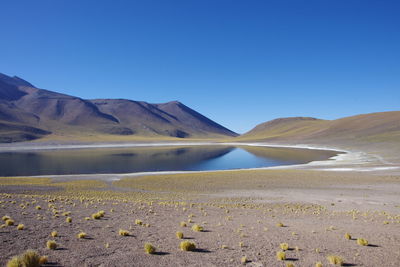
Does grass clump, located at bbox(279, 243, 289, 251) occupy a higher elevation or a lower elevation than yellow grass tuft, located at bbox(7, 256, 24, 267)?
lower

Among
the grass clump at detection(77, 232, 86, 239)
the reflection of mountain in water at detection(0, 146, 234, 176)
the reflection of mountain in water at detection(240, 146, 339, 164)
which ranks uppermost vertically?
the reflection of mountain in water at detection(240, 146, 339, 164)

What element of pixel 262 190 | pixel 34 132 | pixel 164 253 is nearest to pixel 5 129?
pixel 34 132

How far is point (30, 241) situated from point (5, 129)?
603ft

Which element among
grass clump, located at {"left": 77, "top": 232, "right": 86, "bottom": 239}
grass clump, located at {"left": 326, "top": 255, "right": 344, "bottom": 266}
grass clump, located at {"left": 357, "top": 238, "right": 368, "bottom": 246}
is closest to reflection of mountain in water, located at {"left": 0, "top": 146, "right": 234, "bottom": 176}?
grass clump, located at {"left": 77, "top": 232, "right": 86, "bottom": 239}

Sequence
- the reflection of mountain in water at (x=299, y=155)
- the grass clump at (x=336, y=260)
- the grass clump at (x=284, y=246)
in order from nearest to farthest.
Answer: the grass clump at (x=336, y=260), the grass clump at (x=284, y=246), the reflection of mountain in water at (x=299, y=155)

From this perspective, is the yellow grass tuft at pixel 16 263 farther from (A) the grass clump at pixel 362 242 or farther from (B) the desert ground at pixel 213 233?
(A) the grass clump at pixel 362 242

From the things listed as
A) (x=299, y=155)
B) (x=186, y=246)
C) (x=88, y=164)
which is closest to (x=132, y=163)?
(x=88, y=164)

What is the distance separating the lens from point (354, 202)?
2023 centimetres

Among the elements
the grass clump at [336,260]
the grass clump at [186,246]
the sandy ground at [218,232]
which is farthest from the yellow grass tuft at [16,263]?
the grass clump at [336,260]

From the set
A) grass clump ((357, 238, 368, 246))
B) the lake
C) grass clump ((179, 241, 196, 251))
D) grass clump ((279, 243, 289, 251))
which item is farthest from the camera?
the lake

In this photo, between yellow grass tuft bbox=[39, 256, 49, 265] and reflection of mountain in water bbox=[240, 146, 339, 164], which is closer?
yellow grass tuft bbox=[39, 256, 49, 265]

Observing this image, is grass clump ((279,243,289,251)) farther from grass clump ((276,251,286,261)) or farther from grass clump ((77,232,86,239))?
grass clump ((77,232,86,239))

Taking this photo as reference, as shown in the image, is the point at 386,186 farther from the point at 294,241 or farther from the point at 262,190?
the point at 294,241

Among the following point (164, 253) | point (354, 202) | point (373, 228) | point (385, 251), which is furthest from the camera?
point (354, 202)
